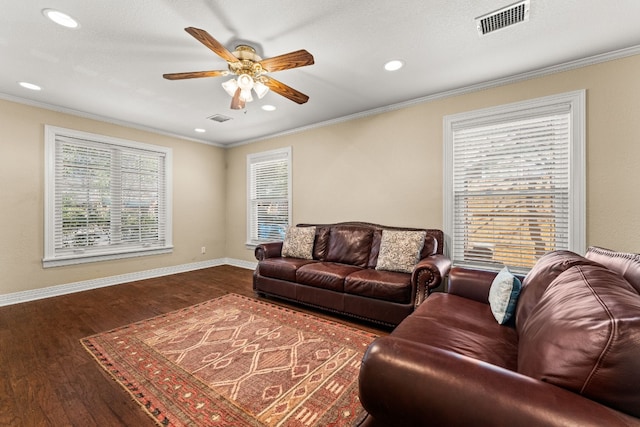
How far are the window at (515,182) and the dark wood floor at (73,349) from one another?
163 centimetres

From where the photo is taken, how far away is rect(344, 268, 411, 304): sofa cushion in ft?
8.69

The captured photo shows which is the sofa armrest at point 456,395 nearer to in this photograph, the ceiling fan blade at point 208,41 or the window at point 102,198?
the ceiling fan blade at point 208,41

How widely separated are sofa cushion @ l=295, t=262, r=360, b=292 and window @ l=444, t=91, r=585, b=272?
1.38m

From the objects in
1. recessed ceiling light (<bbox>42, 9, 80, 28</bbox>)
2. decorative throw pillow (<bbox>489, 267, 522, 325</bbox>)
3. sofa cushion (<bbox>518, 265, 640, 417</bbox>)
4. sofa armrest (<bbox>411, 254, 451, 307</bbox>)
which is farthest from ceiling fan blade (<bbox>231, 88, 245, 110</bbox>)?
sofa cushion (<bbox>518, 265, 640, 417</bbox>)

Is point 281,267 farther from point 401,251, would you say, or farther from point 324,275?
point 401,251

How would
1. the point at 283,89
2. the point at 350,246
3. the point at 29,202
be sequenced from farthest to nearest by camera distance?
the point at 350,246
the point at 29,202
the point at 283,89

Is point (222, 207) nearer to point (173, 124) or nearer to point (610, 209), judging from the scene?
point (173, 124)

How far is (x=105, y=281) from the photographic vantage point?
4.23 metres

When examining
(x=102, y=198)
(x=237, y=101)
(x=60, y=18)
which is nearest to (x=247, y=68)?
(x=237, y=101)

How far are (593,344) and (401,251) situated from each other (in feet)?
7.80

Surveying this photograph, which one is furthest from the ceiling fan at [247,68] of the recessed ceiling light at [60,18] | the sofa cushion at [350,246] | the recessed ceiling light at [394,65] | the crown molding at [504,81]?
the sofa cushion at [350,246]

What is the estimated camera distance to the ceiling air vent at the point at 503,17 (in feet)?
6.45

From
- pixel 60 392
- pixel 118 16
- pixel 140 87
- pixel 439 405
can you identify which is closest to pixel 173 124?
pixel 140 87

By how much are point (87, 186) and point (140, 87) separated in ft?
6.32
